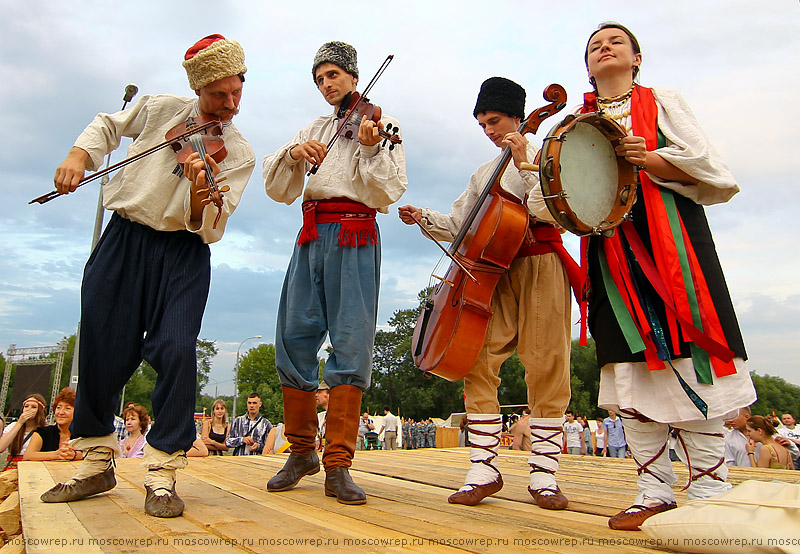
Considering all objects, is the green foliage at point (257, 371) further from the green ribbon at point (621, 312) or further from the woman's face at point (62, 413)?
the green ribbon at point (621, 312)

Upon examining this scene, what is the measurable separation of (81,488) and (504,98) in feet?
9.76

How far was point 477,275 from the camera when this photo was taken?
2941 mm

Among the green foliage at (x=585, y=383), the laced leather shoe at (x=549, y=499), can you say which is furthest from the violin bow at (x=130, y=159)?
the green foliage at (x=585, y=383)

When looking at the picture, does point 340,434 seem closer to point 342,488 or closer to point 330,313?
point 342,488

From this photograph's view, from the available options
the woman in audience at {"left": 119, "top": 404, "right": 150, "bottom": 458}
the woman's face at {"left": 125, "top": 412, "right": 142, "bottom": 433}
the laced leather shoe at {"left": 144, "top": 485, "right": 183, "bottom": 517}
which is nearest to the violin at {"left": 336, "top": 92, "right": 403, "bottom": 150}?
the laced leather shoe at {"left": 144, "top": 485, "right": 183, "bottom": 517}

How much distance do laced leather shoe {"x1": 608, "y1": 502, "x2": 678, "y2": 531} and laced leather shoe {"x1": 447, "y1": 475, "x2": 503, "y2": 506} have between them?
718 millimetres

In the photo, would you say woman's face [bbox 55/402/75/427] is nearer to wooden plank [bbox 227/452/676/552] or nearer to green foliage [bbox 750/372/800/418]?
wooden plank [bbox 227/452/676/552]

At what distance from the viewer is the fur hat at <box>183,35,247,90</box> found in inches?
104

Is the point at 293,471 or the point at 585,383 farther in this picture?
the point at 585,383

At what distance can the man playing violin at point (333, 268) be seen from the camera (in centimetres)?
301

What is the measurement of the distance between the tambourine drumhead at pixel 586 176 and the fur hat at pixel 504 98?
1.15 meters

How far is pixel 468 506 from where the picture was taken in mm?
2625

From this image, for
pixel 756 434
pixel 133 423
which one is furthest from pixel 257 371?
pixel 756 434

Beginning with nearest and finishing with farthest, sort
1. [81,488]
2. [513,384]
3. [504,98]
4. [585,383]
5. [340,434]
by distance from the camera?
[81,488] < [340,434] < [504,98] < [513,384] < [585,383]
